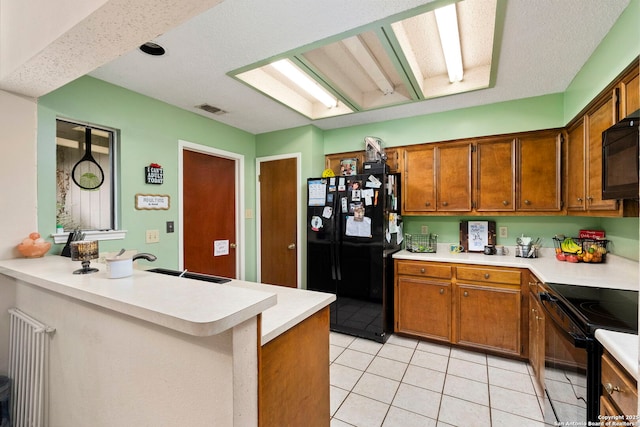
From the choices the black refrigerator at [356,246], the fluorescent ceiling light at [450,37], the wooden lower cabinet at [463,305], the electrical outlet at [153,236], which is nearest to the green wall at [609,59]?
the fluorescent ceiling light at [450,37]

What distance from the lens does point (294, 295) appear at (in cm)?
139

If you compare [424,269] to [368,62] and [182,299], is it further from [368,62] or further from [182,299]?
[182,299]

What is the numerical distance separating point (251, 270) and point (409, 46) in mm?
3035

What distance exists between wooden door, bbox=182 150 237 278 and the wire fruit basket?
2.16 m

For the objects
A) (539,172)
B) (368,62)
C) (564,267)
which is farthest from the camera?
(539,172)

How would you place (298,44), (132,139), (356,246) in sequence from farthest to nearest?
(356,246), (132,139), (298,44)

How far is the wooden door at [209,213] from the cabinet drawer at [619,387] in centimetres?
310

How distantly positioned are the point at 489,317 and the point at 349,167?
2119 millimetres

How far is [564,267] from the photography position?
7.04 feet

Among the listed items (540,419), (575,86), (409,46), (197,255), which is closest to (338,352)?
(540,419)

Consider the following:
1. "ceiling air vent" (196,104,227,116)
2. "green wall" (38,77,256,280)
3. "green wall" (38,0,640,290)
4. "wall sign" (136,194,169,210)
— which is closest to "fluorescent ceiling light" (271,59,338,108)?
"green wall" (38,0,640,290)

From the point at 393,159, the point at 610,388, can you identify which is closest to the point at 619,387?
the point at 610,388

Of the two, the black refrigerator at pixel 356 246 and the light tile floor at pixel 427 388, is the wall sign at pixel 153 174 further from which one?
the light tile floor at pixel 427 388

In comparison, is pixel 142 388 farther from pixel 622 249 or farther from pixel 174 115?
pixel 622 249
